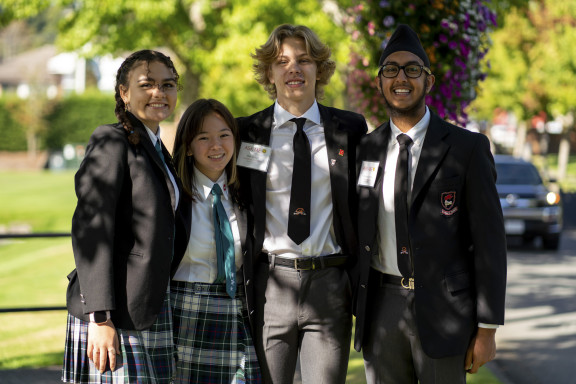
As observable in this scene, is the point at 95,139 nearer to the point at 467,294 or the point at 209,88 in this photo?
the point at 467,294

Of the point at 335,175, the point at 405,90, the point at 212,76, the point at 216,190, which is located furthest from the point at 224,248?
the point at 212,76

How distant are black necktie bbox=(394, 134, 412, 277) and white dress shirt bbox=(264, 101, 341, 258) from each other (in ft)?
1.53

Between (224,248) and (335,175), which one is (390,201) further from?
(224,248)

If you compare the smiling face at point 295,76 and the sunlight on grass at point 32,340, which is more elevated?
the smiling face at point 295,76

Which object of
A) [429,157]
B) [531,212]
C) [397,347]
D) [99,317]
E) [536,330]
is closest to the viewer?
[99,317]

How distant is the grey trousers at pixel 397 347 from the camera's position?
3.51 m

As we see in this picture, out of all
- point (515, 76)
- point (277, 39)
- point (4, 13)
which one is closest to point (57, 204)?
point (4, 13)

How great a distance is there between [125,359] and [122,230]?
0.59 m

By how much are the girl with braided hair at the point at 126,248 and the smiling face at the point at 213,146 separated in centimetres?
28

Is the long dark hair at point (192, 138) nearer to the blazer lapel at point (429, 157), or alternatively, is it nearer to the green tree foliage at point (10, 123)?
the blazer lapel at point (429, 157)

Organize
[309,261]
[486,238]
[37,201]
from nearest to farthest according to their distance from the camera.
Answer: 1. [486,238]
2. [309,261]
3. [37,201]

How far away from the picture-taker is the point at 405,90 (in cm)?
359

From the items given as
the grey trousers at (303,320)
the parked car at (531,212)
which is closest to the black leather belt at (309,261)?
the grey trousers at (303,320)

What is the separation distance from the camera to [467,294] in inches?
138
